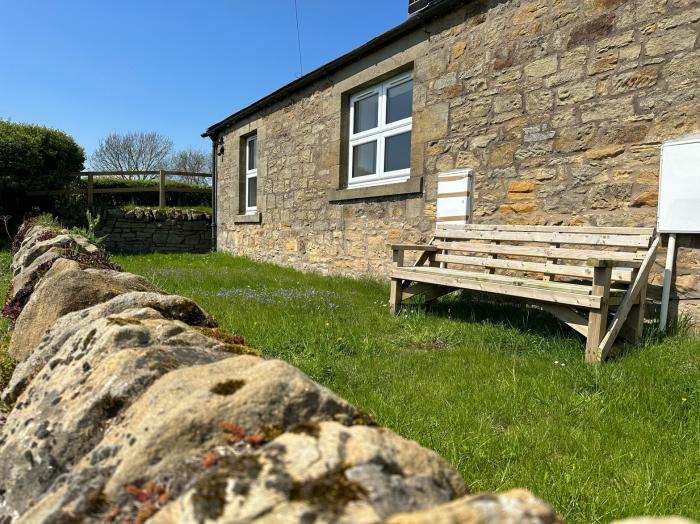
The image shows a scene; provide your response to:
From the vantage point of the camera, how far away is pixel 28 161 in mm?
12805

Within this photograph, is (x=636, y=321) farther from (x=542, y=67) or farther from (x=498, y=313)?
(x=542, y=67)

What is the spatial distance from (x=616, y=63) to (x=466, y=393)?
3400mm

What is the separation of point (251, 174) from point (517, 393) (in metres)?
9.49

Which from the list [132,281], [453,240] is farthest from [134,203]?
[132,281]

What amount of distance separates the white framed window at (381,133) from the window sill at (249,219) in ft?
10.2

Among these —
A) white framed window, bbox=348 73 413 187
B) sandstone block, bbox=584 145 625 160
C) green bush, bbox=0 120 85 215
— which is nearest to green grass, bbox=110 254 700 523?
sandstone block, bbox=584 145 625 160

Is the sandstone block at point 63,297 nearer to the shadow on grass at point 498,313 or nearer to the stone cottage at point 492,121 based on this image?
the shadow on grass at point 498,313

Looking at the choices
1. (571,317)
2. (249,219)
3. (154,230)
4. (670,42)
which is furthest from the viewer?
(154,230)

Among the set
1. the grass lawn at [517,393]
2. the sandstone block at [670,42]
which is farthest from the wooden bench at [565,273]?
the sandstone block at [670,42]

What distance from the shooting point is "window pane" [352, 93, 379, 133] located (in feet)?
25.0

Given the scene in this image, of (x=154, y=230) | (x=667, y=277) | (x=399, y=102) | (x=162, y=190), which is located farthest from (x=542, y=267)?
(x=162, y=190)

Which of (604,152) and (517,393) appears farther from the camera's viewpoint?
(604,152)

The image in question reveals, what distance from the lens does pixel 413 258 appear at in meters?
6.60

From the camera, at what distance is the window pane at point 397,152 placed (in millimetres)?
6930
